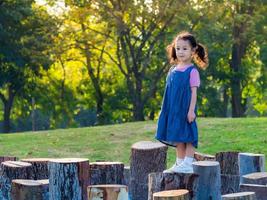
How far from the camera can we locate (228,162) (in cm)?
729

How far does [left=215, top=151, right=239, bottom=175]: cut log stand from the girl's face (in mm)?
1204

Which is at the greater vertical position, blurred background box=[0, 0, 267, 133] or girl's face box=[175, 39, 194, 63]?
blurred background box=[0, 0, 267, 133]

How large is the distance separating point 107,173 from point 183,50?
4.44 ft

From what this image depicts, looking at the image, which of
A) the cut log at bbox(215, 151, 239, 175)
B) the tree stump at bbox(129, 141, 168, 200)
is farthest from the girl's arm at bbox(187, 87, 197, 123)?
the cut log at bbox(215, 151, 239, 175)

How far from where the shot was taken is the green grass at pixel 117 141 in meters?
13.1

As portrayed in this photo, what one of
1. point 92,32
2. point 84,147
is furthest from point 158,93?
point 84,147

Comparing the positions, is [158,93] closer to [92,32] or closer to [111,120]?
[111,120]

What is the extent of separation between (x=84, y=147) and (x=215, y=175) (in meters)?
8.09

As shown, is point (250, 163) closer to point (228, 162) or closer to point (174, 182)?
point (228, 162)

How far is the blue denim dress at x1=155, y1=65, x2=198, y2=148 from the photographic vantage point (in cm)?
654

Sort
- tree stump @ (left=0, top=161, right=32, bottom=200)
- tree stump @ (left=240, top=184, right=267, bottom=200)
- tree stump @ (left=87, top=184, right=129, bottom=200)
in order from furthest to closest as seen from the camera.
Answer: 1. tree stump @ (left=0, top=161, right=32, bottom=200)
2. tree stump @ (left=240, top=184, right=267, bottom=200)
3. tree stump @ (left=87, top=184, right=129, bottom=200)

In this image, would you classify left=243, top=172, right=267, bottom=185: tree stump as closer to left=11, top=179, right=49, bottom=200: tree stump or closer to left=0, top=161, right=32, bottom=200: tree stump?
left=11, top=179, right=49, bottom=200: tree stump

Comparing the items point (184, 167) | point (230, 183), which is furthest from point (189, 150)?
point (230, 183)

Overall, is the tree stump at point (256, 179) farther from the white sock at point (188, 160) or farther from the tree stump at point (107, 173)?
the tree stump at point (107, 173)
